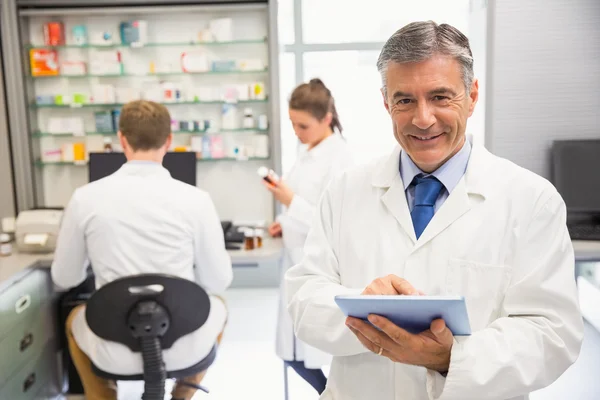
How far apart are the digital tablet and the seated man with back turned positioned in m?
Result: 1.44

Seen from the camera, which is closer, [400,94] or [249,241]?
[400,94]

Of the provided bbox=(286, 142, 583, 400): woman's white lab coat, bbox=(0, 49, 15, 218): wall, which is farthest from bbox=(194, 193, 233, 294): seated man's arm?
bbox=(0, 49, 15, 218): wall

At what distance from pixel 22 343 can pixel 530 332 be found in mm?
2484

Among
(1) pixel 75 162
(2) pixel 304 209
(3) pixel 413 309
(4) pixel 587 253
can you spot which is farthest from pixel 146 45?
(3) pixel 413 309

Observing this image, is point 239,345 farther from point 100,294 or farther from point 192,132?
point 100,294

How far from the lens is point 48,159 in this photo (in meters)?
4.15

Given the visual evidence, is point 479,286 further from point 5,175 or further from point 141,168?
point 5,175

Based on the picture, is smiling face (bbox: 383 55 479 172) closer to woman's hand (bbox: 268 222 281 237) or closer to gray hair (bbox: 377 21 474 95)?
gray hair (bbox: 377 21 474 95)

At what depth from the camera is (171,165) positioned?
3432 mm

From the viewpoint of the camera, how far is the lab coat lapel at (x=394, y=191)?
1.32 meters

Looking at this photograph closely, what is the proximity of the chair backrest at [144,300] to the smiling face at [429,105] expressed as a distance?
3.85 ft

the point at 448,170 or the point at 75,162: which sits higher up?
the point at 448,170

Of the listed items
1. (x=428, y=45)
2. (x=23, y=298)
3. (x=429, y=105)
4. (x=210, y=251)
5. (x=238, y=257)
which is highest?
(x=428, y=45)

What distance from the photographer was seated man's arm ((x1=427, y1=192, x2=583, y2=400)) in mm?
1104
